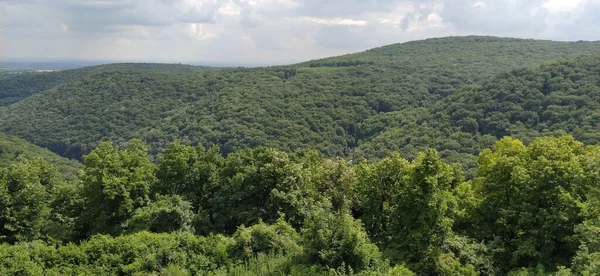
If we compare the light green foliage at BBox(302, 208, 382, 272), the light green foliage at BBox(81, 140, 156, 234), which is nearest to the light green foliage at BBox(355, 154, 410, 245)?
the light green foliage at BBox(302, 208, 382, 272)

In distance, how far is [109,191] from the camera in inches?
1151

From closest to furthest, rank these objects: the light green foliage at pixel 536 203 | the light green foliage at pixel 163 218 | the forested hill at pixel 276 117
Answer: the light green foliage at pixel 536 203
the light green foliage at pixel 163 218
the forested hill at pixel 276 117

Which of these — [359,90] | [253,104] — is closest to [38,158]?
[253,104]

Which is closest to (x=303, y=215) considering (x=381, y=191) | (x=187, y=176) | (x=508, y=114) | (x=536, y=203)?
(x=381, y=191)

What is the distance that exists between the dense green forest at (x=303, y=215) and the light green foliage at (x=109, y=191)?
96 millimetres

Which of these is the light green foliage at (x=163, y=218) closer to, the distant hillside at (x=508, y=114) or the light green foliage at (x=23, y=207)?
the light green foliage at (x=23, y=207)

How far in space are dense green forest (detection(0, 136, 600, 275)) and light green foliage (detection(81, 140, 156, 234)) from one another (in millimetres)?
96

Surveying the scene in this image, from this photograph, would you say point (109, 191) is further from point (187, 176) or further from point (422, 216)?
point (422, 216)

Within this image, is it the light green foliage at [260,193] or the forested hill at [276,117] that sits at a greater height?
the light green foliage at [260,193]

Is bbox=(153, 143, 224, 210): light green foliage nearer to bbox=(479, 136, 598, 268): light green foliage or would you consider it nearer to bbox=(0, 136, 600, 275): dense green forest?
bbox=(0, 136, 600, 275): dense green forest

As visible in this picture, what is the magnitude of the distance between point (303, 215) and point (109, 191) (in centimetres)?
1321

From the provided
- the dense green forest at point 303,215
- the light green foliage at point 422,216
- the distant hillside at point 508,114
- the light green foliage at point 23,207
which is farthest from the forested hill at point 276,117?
the light green foliage at point 23,207

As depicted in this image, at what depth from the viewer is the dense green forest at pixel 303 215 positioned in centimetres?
2341

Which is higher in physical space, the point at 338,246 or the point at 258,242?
the point at 338,246
